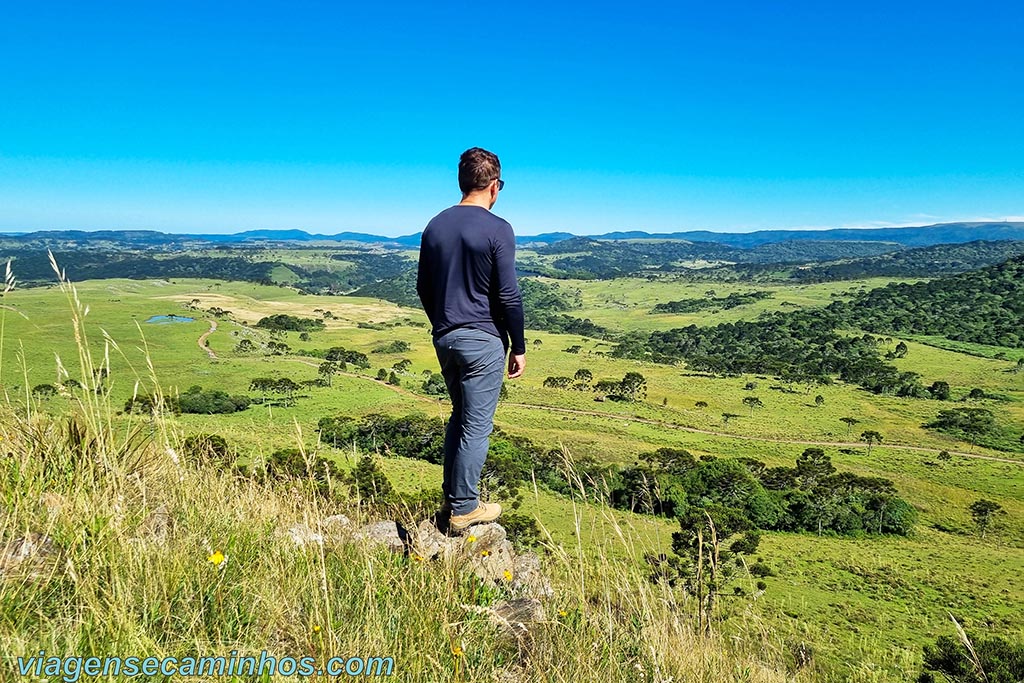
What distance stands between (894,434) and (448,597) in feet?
256

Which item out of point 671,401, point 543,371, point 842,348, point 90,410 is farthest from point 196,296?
point 90,410

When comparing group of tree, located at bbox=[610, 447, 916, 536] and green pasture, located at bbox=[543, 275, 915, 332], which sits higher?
green pasture, located at bbox=[543, 275, 915, 332]

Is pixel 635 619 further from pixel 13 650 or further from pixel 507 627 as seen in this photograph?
pixel 13 650

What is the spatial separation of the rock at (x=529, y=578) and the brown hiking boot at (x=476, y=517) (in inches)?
11.7

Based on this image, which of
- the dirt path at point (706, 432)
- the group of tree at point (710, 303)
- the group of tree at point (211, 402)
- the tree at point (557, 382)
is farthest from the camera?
the group of tree at point (710, 303)

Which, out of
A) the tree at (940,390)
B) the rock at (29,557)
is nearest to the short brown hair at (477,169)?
the rock at (29,557)

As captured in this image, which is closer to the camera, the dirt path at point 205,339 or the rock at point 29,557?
the rock at point 29,557

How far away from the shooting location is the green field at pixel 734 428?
9.09 m

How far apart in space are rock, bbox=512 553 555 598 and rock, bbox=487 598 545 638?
0.39 feet

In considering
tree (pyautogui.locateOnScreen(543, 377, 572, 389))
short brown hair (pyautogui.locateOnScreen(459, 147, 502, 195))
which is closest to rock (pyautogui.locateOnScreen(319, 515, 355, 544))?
short brown hair (pyautogui.locateOnScreen(459, 147, 502, 195))

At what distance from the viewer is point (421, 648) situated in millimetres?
1913

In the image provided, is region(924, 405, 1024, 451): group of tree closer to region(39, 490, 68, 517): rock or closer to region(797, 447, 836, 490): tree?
region(797, 447, 836, 490): tree

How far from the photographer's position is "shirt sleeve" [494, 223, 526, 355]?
3.16 m

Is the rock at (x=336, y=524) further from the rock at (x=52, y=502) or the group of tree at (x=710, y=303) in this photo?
the group of tree at (x=710, y=303)
